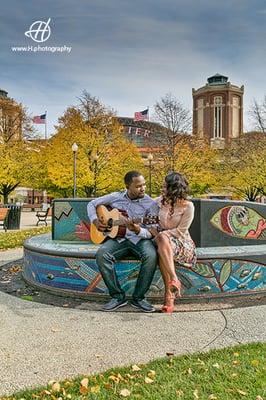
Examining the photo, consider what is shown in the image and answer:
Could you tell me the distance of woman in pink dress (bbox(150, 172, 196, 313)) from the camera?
14.6 feet

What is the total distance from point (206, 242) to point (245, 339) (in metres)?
2.27

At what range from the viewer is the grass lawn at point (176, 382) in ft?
8.56

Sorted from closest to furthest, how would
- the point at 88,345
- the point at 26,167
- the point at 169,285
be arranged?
the point at 88,345 < the point at 169,285 < the point at 26,167

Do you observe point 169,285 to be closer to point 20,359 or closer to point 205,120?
point 20,359

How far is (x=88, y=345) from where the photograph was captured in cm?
349

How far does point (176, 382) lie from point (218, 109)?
79140 millimetres

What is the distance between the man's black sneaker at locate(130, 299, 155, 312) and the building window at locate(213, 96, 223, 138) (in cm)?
7534

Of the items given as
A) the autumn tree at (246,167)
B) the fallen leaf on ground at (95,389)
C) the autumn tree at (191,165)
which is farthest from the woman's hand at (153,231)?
the autumn tree at (246,167)

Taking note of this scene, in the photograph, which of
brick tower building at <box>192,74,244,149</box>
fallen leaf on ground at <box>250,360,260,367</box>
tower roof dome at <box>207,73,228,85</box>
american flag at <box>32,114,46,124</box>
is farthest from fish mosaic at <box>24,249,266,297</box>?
tower roof dome at <box>207,73,228,85</box>

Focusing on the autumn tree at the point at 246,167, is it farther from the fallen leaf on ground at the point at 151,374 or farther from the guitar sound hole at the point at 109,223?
the fallen leaf on ground at the point at 151,374

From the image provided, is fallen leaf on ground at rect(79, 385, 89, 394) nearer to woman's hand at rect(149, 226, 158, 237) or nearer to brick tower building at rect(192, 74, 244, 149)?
woman's hand at rect(149, 226, 158, 237)

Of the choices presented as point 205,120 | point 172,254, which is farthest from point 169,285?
point 205,120

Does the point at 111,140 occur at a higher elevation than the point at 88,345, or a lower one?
higher

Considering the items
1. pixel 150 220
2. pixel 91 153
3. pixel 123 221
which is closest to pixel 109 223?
pixel 123 221
